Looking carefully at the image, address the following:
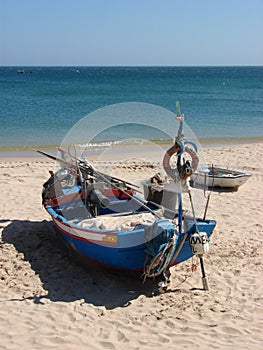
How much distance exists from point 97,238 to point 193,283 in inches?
63.2

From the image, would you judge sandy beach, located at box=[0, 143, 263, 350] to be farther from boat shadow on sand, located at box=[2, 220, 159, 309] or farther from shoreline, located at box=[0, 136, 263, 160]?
shoreline, located at box=[0, 136, 263, 160]

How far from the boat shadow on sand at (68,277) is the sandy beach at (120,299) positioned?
0.01 metres

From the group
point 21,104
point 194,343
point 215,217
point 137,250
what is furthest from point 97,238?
point 21,104

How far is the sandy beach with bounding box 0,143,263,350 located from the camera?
5.71 metres

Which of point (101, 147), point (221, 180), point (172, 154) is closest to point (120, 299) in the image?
point (172, 154)

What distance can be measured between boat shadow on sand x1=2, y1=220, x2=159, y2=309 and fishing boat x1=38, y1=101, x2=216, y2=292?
26 centimetres

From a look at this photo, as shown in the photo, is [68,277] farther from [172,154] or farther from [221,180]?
[221,180]

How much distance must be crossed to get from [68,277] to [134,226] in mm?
1270

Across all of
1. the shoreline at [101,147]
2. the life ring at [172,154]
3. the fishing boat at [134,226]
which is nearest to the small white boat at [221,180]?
the fishing boat at [134,226]

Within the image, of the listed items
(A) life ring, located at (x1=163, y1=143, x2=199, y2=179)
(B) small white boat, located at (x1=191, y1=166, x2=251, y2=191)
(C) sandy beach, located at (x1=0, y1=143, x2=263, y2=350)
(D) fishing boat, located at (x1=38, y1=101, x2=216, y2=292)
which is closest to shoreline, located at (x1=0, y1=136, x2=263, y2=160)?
(B) small white boat, located at (x1=191, y1=166, x2=251, y2=191)

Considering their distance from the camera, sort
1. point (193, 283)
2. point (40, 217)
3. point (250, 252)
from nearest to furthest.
→ 1. point (193, 283)
2. point (250, 252)
3. point (40, 217)

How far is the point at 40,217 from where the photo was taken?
10039mm

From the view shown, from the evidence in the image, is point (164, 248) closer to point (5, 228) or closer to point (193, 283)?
point (193, 283)

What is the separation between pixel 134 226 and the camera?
7.53 meters
